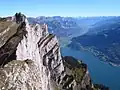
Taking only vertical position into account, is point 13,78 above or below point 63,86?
above

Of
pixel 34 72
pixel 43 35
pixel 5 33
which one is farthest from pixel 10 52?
pixel 43 35

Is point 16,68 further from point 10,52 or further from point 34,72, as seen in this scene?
point 10,52

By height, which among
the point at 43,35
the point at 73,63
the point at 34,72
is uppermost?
the point at 34,72

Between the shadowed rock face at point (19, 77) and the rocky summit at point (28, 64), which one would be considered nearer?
the shadowed rock face at point (19, 77)

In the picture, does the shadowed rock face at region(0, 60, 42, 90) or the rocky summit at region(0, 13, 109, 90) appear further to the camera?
the rocky summit at region(0, 13, 109, 90)

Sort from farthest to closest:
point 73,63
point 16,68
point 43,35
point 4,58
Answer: point 73,63, point 43,35, point 4,58, point 16,68

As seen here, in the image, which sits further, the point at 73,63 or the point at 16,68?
the point at 73,63

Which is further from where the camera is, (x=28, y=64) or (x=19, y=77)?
(x=28, y=64)

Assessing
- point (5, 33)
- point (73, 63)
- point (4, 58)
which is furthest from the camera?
point (73, 63)

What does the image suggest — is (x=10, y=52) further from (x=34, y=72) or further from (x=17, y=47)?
(x=34, y=72)
